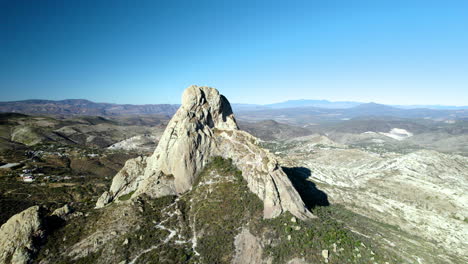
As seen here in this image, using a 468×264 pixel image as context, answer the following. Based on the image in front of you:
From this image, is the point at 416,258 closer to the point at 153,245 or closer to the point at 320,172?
the point at 153,245

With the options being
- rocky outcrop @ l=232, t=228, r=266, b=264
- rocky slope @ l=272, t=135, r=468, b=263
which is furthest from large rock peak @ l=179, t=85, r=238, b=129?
rocky slope @ l=272, t=135, r=468, b=263

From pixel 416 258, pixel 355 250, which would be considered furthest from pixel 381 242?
pixel 355 250

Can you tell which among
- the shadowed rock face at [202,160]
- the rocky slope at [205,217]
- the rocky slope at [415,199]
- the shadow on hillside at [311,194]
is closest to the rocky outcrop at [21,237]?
the rocky slope at [205,217]

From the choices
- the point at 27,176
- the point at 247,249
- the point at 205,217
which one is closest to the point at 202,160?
the point at 205,217

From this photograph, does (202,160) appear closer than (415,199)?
Yes

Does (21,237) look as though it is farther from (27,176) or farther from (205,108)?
(27,176)

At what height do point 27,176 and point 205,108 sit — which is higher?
point 205,108
